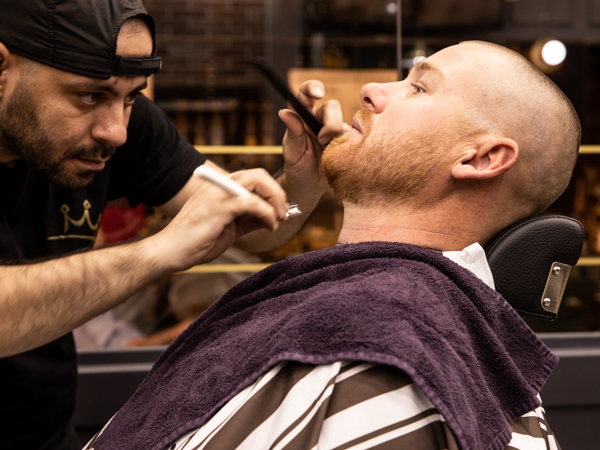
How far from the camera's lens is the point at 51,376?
140 centimetres

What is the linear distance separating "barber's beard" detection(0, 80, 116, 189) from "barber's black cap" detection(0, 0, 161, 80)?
0.33 ft

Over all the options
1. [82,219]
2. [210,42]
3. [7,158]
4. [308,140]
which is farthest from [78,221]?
[210,42]

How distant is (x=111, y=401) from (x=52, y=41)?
1.24 m

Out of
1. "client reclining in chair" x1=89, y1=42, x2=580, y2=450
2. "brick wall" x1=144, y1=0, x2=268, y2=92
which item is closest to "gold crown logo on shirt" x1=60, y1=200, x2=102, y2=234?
"client reclining in chair" x1=89, y1=42, x2=580, y2=450

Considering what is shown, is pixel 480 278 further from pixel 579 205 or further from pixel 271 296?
pixel 579 205

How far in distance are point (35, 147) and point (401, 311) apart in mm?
932

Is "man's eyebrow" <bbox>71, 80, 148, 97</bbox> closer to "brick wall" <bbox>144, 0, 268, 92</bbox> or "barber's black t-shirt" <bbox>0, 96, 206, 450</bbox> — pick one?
"barber's black t-shirt" <bbox>0, 96, 206, 450</bbox>

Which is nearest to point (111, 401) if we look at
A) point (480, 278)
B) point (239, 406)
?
point (239, 406)

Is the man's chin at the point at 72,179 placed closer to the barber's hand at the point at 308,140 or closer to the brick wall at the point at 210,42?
the barber's hand at the point at 308,140

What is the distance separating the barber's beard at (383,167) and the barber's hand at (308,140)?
145 mm

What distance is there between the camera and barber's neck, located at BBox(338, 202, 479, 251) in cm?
116

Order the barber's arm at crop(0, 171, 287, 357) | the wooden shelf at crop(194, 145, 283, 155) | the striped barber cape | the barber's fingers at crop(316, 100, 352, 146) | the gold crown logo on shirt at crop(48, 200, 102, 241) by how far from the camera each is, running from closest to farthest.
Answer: the striped barber cape, the barber's arm at crop(0, 171, 287, 357), the barber's fingers at crop(316, 100, 352, 146), the gold crown logo on shirt at crop(48, 200, 102, 241), the wooden shelf at crop(194, 145, 283, 155)

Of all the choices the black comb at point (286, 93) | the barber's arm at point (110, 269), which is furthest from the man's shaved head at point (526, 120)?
the barber's arm at point (110, 269)

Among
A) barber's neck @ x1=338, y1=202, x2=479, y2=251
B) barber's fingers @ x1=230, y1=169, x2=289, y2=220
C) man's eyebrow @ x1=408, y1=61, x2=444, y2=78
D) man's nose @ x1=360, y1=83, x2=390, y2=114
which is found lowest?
barber's neck @ x1=338, y1=202, x2=479, y2=251
